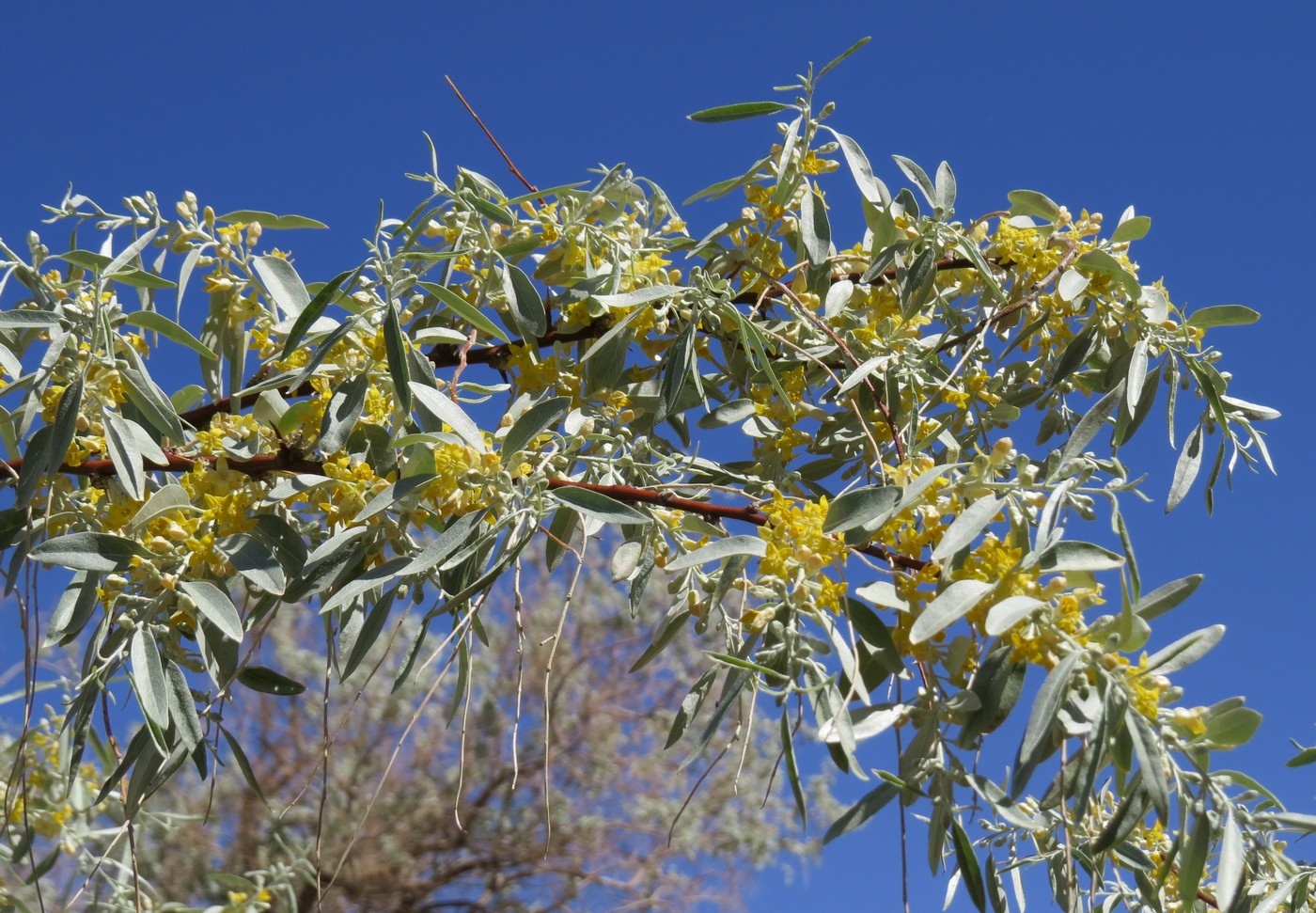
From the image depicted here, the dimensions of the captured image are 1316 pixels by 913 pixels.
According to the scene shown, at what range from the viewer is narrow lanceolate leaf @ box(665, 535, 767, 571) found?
705 mm

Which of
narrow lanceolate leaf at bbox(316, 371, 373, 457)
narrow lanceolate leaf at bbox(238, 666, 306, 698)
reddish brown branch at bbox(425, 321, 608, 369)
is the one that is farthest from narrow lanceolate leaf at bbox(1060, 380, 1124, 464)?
narrow lanceolate leaf at bbox(238, 666, 306, 698)

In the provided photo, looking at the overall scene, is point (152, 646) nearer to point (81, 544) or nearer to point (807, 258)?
point (81, 544)

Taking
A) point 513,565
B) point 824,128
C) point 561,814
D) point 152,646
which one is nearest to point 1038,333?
point 824,128

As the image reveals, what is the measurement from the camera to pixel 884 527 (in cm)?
77

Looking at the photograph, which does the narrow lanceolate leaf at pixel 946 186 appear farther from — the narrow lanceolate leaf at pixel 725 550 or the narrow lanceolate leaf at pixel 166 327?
the narrow lanceolate leaf at pixel 166 327

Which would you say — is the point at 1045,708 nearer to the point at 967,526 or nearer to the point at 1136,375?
the point at 967,526

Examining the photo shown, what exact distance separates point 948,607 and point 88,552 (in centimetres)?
58

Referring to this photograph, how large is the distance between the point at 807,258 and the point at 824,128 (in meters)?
0.11

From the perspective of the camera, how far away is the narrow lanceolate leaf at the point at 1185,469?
0.94m

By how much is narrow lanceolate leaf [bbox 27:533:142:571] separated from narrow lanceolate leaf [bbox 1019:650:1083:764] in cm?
60

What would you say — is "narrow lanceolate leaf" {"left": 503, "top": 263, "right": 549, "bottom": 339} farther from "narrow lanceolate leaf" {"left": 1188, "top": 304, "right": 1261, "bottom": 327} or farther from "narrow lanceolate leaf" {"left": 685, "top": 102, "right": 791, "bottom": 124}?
"narrow lanceolate leaf" {"left": 1188, "top": 304, "right": 1261, "bottom": 327}

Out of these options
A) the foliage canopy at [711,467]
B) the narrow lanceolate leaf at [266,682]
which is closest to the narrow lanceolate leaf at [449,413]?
the foliage canopy at [711,467]

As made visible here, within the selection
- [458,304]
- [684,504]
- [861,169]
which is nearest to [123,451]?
[458,304]

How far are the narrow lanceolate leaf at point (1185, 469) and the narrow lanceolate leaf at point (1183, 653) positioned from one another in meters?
0.25
